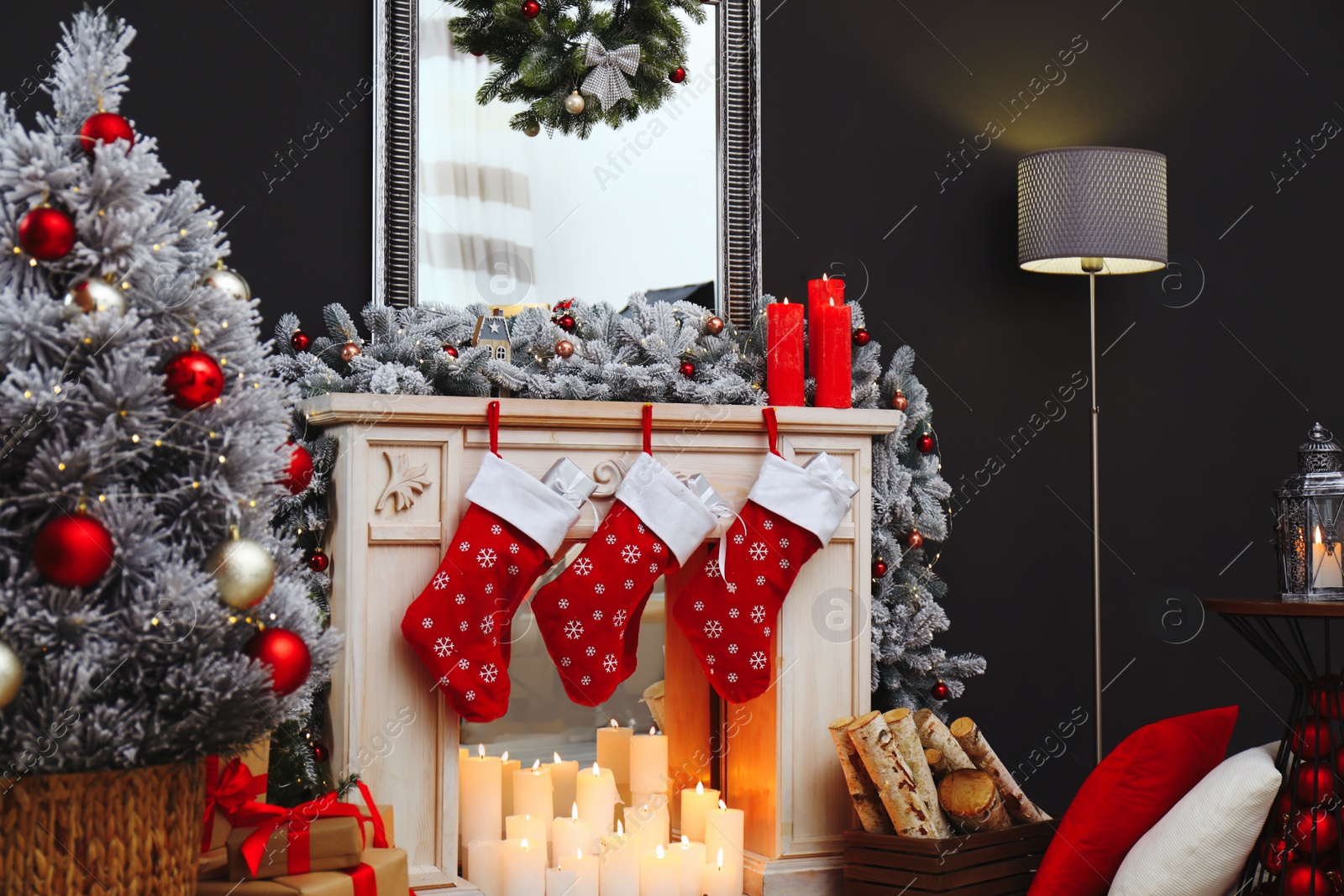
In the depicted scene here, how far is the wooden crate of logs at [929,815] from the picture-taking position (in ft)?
7.79

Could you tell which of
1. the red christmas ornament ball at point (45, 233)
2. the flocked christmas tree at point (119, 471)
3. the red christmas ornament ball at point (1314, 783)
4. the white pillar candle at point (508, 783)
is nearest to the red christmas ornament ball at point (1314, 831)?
the red christmas ornament ball at point (1314, 783)

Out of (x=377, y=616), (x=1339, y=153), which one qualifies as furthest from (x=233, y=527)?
(x=1339, y=153)

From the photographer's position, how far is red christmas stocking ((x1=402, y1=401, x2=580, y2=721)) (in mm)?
2209

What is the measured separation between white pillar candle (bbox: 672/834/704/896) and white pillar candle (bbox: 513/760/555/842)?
0.30 meters

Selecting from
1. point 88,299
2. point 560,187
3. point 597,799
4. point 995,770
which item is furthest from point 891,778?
point 88,299

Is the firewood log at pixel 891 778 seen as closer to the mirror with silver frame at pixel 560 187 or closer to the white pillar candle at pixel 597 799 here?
the white pillar candle at pixel 597 799

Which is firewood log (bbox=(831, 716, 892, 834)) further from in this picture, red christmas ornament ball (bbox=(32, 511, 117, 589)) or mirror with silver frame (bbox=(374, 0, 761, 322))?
red christmas ornament ball (bbox=(32, 511, 117, 589))

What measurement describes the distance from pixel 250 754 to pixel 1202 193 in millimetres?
3197

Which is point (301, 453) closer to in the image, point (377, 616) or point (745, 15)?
point (377, 616)

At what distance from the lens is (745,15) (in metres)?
3.00

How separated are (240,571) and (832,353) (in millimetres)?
1662

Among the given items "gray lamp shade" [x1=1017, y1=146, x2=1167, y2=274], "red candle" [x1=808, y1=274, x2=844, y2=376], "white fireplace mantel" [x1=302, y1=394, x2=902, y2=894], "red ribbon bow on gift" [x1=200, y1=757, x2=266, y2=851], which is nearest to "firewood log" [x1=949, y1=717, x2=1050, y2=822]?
"white fireplace mantel" [x1=302, y1=394, x2=902, y2=894]

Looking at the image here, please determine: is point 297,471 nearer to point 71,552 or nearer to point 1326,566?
point 71,552

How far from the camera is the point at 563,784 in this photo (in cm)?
272
